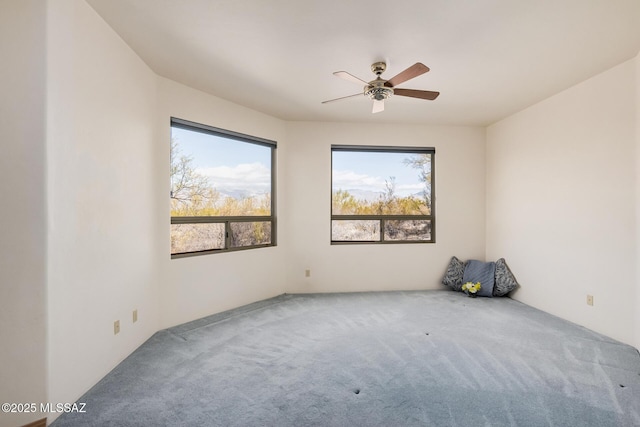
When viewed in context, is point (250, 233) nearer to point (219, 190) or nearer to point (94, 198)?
point (219, 190)

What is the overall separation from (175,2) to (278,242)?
10.2 ft

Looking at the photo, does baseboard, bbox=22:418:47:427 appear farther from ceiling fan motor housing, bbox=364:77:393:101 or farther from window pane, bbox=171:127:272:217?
ceiling fan motor housing, bbox=364:77:393:101

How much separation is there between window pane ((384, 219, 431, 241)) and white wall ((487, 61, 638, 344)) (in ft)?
3.59

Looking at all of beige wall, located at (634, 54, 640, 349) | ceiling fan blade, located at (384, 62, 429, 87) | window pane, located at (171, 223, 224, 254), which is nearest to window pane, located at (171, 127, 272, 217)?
window pane, located at (171, 223, 224, 254)

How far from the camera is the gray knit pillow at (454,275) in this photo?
15.2 feet

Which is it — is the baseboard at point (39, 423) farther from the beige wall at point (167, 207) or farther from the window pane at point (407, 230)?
the window pane at point (407, 230)

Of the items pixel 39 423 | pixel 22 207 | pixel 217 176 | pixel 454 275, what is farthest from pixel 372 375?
pixel 454 275

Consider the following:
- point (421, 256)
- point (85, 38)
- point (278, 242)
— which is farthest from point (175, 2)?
point (421, 256)

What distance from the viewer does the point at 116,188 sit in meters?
2.42

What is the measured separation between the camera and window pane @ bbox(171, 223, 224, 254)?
3312 millimetres

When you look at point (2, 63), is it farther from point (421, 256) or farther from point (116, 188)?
point (421, 256)

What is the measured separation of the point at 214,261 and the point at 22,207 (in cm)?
207

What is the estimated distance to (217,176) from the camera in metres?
3.72

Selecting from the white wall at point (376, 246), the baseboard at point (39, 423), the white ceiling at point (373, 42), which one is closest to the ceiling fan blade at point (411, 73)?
the white ceiling at point (373, 42)
